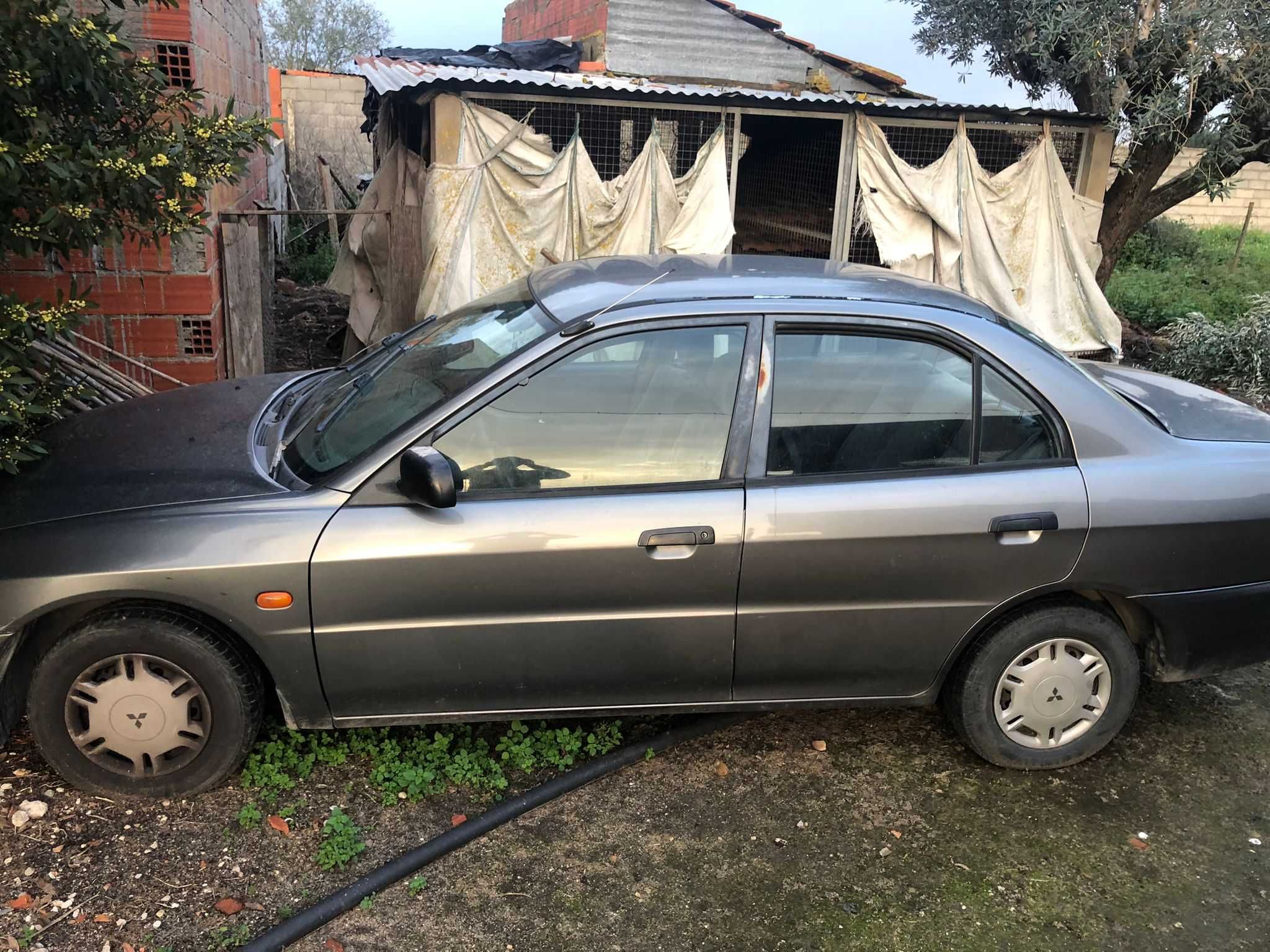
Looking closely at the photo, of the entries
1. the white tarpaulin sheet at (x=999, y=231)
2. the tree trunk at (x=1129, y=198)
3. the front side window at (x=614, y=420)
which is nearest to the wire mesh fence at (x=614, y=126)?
the white tarpaulin sheet at (x=999, y=231)

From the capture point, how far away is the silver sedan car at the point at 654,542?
2.85 metres

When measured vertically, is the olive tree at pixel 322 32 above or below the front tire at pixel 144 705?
above

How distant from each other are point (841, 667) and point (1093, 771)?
1088 millimetres

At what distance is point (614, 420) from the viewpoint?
304 cm

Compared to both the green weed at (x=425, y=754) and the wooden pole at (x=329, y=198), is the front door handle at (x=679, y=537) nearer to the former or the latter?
the green weed at (x=425, y=754)

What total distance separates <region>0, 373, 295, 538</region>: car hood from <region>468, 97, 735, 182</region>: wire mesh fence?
4842mm

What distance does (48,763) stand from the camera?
300 cm

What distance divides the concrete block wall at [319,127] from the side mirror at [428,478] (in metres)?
14.8

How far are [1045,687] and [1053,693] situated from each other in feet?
0.12

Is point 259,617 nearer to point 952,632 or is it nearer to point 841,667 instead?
point 841,667

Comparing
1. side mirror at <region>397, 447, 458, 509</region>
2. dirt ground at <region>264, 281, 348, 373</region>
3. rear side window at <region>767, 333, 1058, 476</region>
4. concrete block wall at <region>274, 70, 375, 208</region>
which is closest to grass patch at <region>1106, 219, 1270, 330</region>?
rear side window at <region>767, 333, 1058, 476</region>

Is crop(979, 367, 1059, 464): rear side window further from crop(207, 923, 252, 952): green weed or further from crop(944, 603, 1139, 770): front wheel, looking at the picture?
crop(207, 923, 252, 952): green weed

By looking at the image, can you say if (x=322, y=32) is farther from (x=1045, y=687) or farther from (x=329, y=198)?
(x=1045, y=687)

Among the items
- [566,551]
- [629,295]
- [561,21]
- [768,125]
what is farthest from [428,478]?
[561,21]
